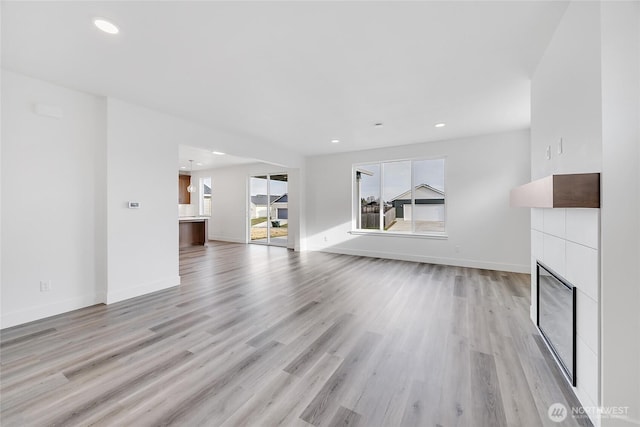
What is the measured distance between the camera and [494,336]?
2.40 meters

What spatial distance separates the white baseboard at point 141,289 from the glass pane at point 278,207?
171 inches

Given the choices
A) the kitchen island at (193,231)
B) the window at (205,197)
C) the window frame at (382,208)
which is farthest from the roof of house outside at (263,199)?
the window frame at (382,208)

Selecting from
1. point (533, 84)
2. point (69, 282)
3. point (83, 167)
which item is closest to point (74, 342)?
point (69, 282)

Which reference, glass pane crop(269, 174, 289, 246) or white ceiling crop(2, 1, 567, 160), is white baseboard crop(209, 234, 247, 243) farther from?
white ceiling crop(2, 1, 567, 160)

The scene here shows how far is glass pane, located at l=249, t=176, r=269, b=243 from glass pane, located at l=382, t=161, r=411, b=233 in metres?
4.02

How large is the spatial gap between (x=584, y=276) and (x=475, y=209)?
12.9 ft

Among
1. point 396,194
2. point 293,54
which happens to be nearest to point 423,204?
point 396,194

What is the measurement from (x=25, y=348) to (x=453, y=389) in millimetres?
3551

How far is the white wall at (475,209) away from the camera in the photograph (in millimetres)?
4703

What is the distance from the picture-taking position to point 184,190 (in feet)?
31.5

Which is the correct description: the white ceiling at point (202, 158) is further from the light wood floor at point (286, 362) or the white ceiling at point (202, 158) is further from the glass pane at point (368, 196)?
the light wood floor at point (286, 362)

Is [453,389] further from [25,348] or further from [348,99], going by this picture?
[25,348]

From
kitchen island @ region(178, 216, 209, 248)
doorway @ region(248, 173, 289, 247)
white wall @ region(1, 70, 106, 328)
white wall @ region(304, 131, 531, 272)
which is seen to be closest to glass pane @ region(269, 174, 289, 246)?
doorway @ region(248, 173, 289, 247)

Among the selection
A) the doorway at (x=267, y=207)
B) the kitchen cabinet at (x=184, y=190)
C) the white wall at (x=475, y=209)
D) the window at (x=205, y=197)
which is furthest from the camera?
the window at (x=205, y=197)
